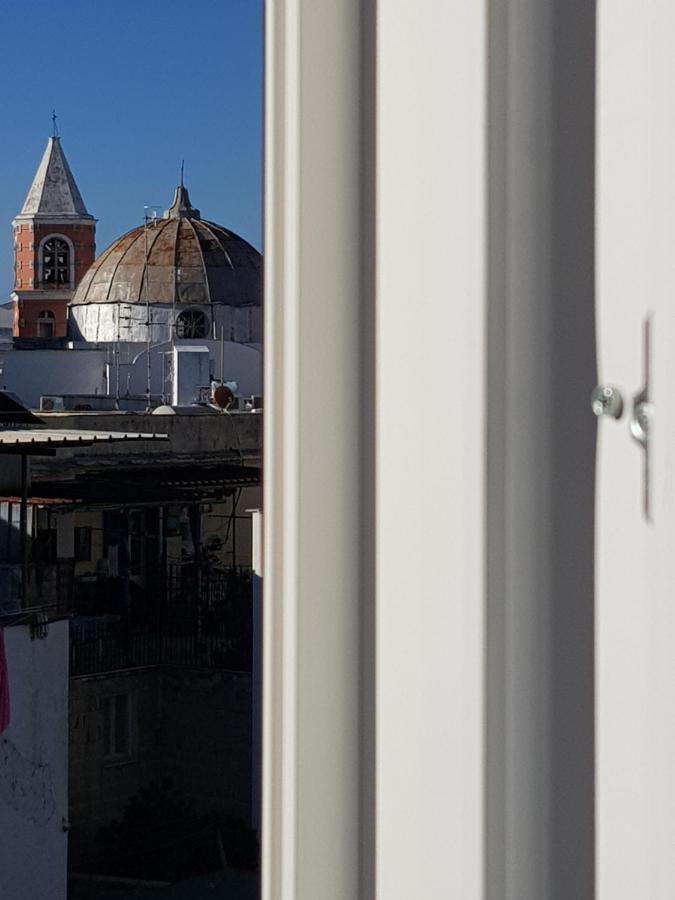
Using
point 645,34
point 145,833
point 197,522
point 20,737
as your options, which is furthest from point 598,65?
point 197,522

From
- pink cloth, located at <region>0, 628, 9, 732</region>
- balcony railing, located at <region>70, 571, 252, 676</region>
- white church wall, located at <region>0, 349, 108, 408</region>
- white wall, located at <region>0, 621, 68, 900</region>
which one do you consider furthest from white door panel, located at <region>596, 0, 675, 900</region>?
white church wall, located at <region>0, 349, 108, 408</region>

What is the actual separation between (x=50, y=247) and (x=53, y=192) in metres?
1.14

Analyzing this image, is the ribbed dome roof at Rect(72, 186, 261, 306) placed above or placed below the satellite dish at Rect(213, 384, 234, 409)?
above

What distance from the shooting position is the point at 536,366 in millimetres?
425

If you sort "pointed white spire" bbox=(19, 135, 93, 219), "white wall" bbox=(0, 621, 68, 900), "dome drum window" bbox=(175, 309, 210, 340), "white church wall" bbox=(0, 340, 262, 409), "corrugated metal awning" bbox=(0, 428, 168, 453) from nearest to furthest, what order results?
"white wall" bbox=(0, 621, 68, 900), "corrugated metal awning" bbox=(0, 428, 168, 453), "white church wall" bbox=(0, 340, 262, 409), "dome drum window" bbox=(175, 309, 210, 340), "pointed white spire" bbox=(19, 135, 93, 219)

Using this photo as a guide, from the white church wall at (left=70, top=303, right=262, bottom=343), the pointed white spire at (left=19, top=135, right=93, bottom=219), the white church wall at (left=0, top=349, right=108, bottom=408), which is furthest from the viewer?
the pointed white spire at (left=19, top=135, right=93, bottom=219)

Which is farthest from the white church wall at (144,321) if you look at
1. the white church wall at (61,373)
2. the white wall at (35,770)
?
the white wall at (35,770)

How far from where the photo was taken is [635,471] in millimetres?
392

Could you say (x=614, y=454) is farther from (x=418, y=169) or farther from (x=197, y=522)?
(x=197, y=522)

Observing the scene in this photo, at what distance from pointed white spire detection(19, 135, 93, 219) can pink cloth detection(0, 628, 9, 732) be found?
20.8 metres

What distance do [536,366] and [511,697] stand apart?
4.1 inches

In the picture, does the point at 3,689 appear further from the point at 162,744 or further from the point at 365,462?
the point at 365,462

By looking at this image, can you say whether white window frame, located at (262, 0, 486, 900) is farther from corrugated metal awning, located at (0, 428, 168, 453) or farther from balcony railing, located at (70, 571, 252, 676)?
balcony railing, located at (70, 571, 252, 676)

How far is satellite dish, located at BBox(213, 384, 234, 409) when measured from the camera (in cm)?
1662
